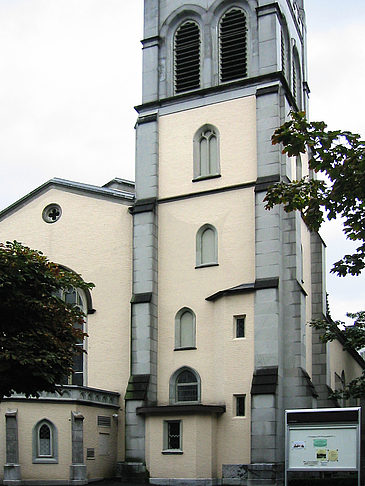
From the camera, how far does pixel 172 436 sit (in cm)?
3125

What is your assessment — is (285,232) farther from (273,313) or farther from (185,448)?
(185,448)

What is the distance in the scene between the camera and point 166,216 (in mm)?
34812

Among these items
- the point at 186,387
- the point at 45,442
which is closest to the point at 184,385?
the point at 186,387

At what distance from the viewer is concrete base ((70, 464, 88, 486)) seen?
30.1m

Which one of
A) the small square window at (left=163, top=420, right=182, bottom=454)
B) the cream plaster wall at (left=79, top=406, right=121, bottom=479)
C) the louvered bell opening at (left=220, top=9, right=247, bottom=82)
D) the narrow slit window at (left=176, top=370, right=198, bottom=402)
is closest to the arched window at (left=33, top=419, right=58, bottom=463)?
the cream plaster wall at (left=79, top=406, right=121, bottom=479)

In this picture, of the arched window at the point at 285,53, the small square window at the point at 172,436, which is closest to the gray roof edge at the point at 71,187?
the arched window at the point at 285,53

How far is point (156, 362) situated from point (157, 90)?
1242cm

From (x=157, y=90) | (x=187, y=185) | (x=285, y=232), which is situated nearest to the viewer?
(x=285, y=232)

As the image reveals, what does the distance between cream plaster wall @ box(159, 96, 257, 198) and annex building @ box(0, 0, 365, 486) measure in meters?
0.06

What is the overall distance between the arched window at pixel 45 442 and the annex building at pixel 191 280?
0.17 feet

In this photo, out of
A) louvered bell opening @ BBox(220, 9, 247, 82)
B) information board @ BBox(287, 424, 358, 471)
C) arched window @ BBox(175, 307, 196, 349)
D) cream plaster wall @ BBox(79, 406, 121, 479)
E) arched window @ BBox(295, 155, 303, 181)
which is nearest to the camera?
information board @ BBox(287, 424, 358, 471)

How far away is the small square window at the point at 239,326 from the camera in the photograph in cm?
3136

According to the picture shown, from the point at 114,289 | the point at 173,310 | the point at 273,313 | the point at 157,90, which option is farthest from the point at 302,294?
the point at 157,90

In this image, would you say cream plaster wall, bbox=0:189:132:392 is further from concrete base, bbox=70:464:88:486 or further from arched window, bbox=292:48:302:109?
arched window, bbox=292:48:302:109
